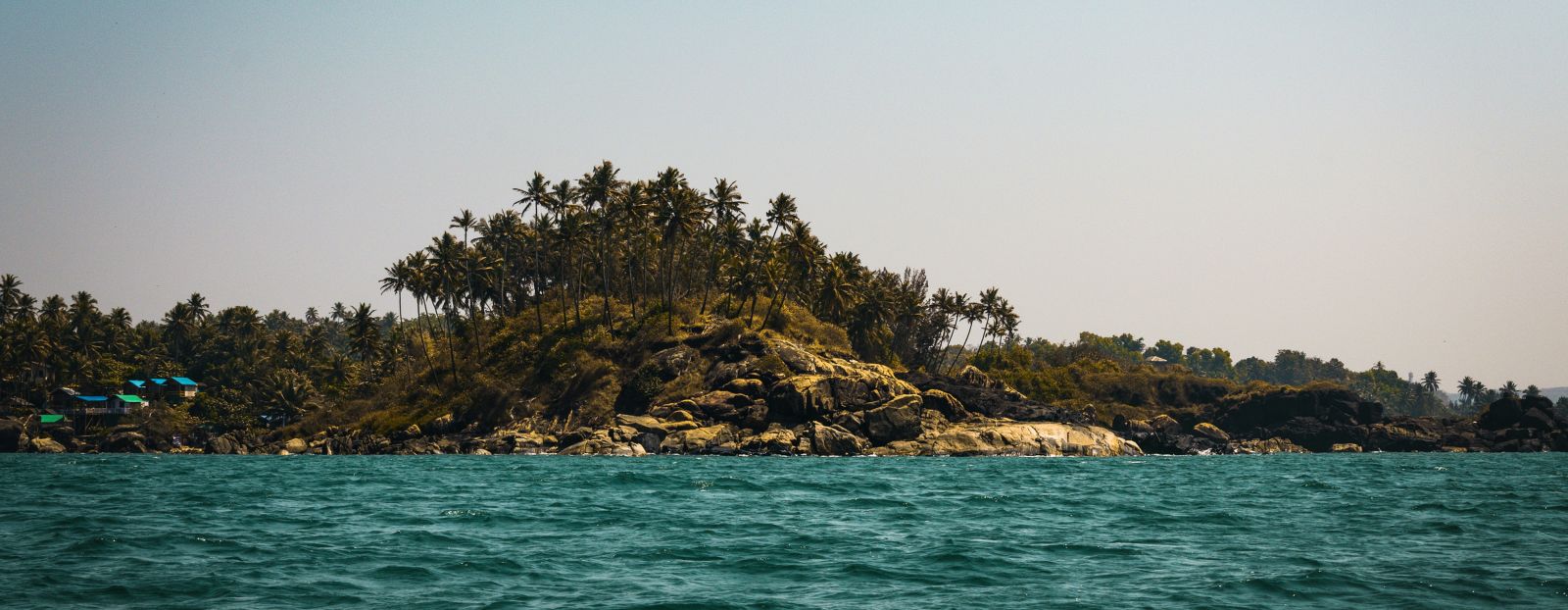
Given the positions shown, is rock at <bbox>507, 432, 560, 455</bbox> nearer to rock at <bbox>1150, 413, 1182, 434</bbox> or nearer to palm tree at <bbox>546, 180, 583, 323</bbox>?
palm tree at <bbox>546, 180, 583, 323</bbox>

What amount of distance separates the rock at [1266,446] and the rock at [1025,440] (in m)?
29.2

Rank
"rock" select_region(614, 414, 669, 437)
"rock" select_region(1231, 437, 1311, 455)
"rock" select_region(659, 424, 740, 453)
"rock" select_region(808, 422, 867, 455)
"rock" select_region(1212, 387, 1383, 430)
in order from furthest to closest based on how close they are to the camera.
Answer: "rock" select_region(1212, 387, 1383, 430)
"rock" select_region(1231, 437, 1311, 455)
"rock" select_region(614, 414, 669, 437)
"rock" select_region(808, 422, 867, 455)
"rock" select_region(659, 424, 740, 453)

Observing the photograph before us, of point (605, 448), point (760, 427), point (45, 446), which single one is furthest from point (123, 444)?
point (760, 427)

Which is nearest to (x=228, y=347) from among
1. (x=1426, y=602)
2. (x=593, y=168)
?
(x=593, y=168)

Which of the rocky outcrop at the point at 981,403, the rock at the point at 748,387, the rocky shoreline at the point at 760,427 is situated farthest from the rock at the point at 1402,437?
the rock at the point at 748,387

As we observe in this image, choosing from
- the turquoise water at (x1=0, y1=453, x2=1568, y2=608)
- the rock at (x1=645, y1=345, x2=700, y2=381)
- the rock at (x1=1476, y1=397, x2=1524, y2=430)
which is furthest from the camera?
the rock at (x1=1476, y1=397, x2=1524, y2=430)

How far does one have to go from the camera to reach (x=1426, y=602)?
20.0 metres

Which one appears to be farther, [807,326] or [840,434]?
[807,326]

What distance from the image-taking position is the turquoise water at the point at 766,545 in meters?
20.4

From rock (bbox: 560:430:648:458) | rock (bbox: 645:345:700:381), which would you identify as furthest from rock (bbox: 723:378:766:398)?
rock (bbox: 560:430:648:458)

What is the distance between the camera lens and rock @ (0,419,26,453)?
4491 inches

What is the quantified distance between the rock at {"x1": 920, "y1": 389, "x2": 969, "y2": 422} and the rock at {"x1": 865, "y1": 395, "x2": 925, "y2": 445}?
6.52 meters

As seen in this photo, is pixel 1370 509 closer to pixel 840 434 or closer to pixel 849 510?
pixel 849 510

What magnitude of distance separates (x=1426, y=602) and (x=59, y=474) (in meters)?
61.7
